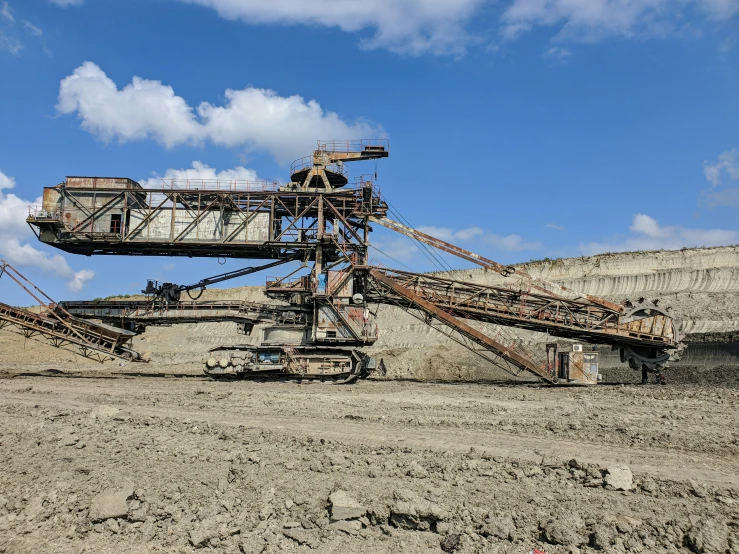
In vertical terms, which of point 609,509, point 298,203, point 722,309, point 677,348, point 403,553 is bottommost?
point 403,553

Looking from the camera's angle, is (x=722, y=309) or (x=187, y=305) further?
(x=722, y=309)

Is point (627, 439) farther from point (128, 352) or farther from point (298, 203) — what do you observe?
point (128, 352)

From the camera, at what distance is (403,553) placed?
5.65 metres

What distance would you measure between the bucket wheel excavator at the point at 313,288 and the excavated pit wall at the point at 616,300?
3255 millimetres

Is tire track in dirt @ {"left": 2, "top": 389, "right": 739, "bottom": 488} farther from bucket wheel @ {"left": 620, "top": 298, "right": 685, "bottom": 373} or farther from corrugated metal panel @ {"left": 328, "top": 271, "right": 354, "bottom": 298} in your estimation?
bucket wheel @ {"left": 620, "top": 298, "right": 685, "bottom": 373}

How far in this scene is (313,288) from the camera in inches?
889

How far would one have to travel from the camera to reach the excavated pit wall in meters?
25.4

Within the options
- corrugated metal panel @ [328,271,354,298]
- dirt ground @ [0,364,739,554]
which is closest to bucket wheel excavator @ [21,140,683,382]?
corrugated metal panel @ [328,271,354,298]

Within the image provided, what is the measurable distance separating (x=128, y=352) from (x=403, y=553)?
73.7 ft

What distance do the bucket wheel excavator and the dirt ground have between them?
336 inches

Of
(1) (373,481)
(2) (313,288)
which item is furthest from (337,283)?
(1) (373,481)

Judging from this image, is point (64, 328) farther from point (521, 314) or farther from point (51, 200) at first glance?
point (521, 314)

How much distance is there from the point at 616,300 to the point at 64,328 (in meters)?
28.5

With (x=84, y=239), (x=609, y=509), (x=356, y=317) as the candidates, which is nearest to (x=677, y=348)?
(x=356, y=317)
